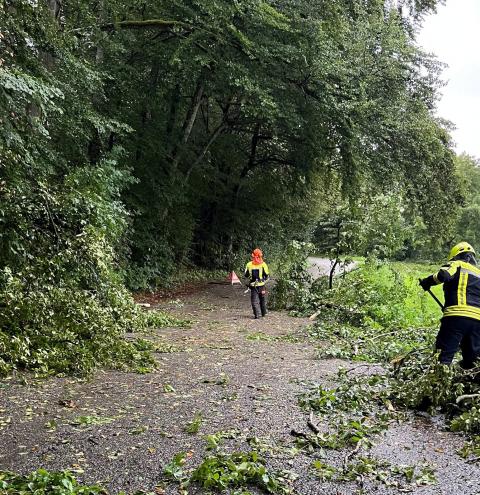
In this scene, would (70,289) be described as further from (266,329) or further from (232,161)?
(232,161)

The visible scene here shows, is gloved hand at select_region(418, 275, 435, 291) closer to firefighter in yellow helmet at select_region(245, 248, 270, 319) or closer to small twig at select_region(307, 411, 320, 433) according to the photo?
small twig at select_region(307, 411, 320, 433)

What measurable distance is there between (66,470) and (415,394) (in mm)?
3902

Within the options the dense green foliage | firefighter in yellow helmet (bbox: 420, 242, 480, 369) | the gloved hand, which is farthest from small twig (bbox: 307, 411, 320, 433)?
the gloved hand

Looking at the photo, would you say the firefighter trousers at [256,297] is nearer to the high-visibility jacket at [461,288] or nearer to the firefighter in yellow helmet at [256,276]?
the firefighter in yellow helmet at [256,276]

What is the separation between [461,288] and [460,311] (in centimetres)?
26

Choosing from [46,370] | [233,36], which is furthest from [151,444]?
[233,36]

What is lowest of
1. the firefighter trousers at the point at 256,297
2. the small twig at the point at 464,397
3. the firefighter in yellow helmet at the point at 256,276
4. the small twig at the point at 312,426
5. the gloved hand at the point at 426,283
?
the small twig at the point at 312,426

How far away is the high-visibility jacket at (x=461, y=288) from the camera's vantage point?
240 inches

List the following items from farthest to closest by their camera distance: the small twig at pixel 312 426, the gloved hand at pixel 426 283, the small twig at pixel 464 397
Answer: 1. the gloved hand at pixel 426 283
2. the small twig at pixel 464 397
3. the small twig at pixel 312 426

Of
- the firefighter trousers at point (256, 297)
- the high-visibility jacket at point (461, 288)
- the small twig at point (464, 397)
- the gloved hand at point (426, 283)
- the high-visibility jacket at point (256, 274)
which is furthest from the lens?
the firefighter trousers at point (256, 297)

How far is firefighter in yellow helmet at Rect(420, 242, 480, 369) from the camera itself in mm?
6090

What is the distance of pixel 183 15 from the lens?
14945 millimetres

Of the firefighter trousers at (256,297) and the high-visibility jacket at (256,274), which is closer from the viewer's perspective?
the high-visibility jacket at (256,274)

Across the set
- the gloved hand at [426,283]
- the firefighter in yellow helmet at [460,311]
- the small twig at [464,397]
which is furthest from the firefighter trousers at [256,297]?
the small twig at [464,397]
